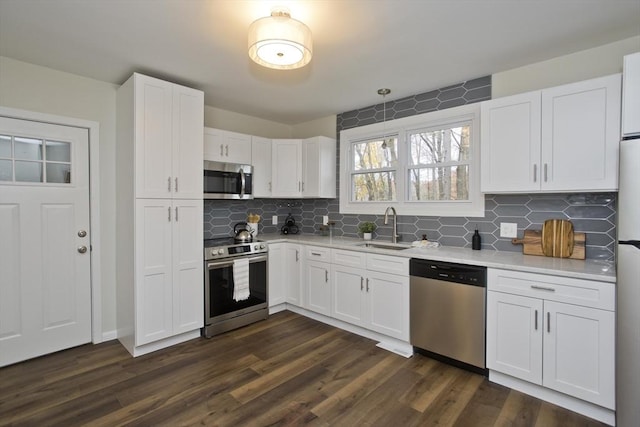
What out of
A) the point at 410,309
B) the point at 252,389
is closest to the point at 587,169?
the point at 410,309

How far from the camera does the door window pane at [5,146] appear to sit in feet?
8.40

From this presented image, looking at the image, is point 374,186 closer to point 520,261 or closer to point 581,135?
point 520,261

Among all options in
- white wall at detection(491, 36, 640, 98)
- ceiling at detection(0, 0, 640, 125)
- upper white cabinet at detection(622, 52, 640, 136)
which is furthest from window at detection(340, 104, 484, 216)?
upper white cabinet at detection(622, 52, 640, 136)

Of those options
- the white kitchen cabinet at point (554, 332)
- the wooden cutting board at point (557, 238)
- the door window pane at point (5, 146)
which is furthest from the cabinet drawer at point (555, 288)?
the door window pane at point (5, 146)

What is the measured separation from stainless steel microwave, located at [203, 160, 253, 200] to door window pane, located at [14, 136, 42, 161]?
1.38 meters

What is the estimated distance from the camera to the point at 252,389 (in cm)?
227

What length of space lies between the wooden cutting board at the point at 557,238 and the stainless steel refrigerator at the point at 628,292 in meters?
0.67

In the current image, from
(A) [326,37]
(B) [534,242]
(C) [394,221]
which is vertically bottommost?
(B) [534,242]

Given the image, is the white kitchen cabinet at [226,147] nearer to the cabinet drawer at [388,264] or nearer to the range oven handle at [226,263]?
the range oven handle at [226,263]

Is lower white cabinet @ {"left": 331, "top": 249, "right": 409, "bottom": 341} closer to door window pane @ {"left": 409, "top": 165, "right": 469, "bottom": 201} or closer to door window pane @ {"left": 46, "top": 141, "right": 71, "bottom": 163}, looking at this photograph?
door window pane @ {"left": 409, "top": 165, "right": 469, "bottom": 201}

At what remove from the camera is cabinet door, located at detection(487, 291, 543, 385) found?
84.0 inches

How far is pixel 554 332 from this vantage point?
2059 mm

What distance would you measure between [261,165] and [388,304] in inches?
90.3

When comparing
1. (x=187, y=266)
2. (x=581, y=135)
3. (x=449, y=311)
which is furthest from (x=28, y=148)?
(x=581, y=135)
